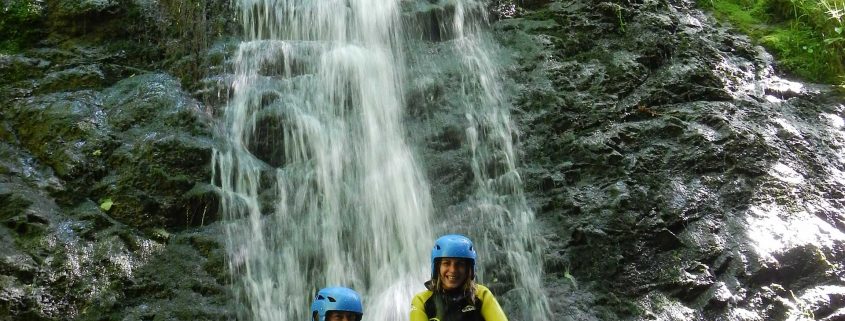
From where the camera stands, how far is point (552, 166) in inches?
269

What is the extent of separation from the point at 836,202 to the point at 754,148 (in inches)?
36.8

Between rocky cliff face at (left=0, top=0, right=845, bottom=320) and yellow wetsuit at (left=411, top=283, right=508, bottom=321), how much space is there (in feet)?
5.36

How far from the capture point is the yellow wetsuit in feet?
13.8

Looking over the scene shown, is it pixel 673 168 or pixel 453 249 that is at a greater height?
pixel 453 249

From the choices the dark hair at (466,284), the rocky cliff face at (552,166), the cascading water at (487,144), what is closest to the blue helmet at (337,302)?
the dark hair at (466,284)

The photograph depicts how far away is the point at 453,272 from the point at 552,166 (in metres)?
2.90

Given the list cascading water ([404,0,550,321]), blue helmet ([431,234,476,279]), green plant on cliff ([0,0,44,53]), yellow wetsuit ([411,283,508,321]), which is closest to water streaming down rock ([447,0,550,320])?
cascading water ([404,0,550,321])

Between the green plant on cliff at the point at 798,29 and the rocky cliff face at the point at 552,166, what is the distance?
0.37 meters

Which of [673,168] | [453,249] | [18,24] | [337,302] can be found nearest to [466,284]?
[453,249]

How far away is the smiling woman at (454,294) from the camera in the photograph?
421cm

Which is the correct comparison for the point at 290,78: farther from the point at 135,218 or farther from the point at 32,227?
the point at 32,227

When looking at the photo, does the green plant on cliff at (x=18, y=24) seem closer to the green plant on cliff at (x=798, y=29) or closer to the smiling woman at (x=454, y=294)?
the smiling woman at (x=454, y=294)

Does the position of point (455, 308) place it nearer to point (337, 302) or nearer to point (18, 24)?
point (337, 302)

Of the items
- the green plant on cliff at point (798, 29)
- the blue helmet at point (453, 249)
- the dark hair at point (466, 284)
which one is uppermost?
the green plant on cliff at point (798, 29)
